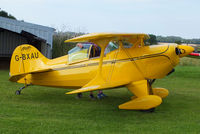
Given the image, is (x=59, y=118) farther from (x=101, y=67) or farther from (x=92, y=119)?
(x=101, y=67)

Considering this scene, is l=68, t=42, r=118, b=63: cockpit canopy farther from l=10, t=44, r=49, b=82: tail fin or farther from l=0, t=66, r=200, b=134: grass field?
l=0, t=66, r=200, b=134: grass field

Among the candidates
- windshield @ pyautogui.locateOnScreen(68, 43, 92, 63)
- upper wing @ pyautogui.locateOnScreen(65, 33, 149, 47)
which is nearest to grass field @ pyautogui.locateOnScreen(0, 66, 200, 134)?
windshield @ pyautogui.locateOnScreen(68, 43, 92, 63)

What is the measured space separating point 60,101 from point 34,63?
1.76 metres

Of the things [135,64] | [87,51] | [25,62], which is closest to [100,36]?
[135,64]

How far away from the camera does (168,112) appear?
6789mm

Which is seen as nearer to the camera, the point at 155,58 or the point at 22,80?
the point at 155,58

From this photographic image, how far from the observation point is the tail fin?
A: 332 inches

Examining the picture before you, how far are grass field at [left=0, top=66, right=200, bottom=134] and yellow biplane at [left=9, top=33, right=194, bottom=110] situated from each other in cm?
52

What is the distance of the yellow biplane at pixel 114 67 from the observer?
6.58 metres

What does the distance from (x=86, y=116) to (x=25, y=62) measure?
3.58 meters

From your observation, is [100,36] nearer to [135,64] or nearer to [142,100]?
[135,64]

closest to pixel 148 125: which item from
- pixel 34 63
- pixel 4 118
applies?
pixel 4 118

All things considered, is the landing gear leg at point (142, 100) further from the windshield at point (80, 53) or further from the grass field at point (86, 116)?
the windshield at point (80, 53)

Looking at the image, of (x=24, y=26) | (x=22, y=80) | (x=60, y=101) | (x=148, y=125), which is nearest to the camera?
(x=148, y=125)
